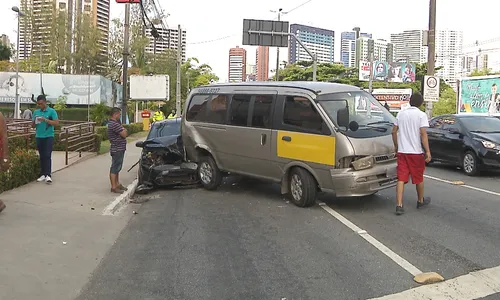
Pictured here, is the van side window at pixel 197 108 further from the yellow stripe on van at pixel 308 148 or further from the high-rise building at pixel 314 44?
the high-rise building at pixel 314 44

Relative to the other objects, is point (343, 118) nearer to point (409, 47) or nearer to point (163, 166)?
point (163, 166)

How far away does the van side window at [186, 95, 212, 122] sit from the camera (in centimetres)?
1084

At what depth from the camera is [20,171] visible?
9.96 m

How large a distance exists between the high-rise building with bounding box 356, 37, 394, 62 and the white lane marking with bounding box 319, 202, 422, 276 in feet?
211

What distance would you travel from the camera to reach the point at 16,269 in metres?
5.38

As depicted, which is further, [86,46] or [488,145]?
[86,46]

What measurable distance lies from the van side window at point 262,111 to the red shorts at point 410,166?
247 cm

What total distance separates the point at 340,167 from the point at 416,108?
1572mm

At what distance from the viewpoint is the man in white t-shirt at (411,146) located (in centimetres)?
782

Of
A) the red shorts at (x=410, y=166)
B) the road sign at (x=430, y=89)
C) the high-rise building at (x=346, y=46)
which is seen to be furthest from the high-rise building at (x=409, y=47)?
the red shorts at (x=410, y=166)

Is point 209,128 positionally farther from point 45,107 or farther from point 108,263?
point 108,263

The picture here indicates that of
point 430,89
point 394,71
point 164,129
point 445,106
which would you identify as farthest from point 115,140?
point 394,71

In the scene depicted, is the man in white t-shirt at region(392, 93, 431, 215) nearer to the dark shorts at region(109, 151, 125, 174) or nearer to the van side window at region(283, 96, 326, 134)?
the van side window at region(283, 96, 326, 134)

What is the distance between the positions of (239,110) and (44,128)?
4180mm
